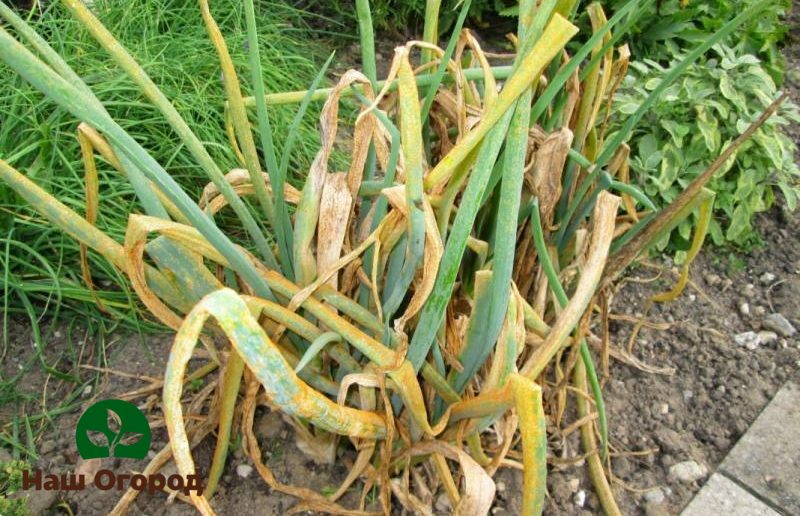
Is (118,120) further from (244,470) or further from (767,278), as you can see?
(767,278)

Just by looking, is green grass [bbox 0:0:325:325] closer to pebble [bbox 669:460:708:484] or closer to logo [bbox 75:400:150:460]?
logo [bbox 75:400:150:460]

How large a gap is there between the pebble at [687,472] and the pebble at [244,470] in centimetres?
92

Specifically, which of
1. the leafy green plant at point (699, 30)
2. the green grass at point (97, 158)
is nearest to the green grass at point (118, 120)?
the green grass at point (97, 158)

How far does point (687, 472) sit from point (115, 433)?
1243 mm

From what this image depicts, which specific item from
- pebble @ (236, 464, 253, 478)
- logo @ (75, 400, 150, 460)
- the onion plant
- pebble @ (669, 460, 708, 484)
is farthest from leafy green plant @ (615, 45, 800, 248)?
logo @ (75, 400, 150, 460)

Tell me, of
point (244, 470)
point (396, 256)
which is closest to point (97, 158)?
point (244, 470)

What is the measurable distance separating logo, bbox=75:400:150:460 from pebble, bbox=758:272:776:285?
1.69 m

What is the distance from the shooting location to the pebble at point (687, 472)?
1.66m

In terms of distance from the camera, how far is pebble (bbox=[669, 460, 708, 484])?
1663mm

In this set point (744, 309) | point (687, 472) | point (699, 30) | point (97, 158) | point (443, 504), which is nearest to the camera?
point (443, 504)

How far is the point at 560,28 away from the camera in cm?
86

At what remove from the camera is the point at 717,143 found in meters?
2.14

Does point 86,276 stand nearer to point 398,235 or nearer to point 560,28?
point 398,235

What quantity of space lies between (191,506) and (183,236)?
2.22 feet
